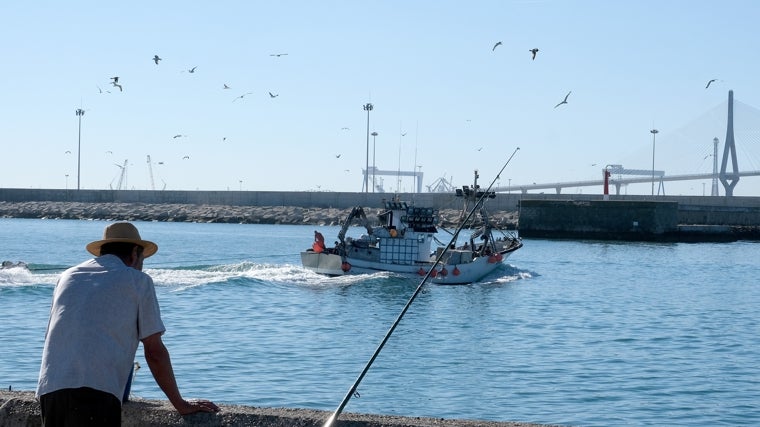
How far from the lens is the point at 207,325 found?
76.5ft

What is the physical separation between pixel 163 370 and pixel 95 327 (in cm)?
46

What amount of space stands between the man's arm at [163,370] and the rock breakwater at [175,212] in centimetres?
9359

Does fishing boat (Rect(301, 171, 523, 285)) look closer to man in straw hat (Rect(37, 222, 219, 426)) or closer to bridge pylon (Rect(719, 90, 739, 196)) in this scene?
man in straw hat (Rect(37, 222, 219, 426))

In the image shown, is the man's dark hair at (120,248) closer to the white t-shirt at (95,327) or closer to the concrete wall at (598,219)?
the white t-shirt at (95,327)

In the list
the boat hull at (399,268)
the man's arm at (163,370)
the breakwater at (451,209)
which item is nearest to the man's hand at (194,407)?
the man's arm at (163,370)

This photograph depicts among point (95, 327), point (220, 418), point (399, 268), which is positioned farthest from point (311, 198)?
point (95, 327)

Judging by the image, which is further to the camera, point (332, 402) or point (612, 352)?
point (612, 352)

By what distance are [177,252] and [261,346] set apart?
34.7 meters

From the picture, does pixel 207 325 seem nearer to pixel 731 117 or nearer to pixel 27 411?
pixel 27 411

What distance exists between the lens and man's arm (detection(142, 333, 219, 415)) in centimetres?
493

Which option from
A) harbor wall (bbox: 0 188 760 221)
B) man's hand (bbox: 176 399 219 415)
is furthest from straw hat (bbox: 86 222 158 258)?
harbor wall (bbox: 0 188 760 221)

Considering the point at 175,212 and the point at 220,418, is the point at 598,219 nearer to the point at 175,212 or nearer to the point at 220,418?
the point at 175,212

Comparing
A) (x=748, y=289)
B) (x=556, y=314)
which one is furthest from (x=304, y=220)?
(x=556, y=314)

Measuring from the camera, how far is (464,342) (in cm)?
2167
